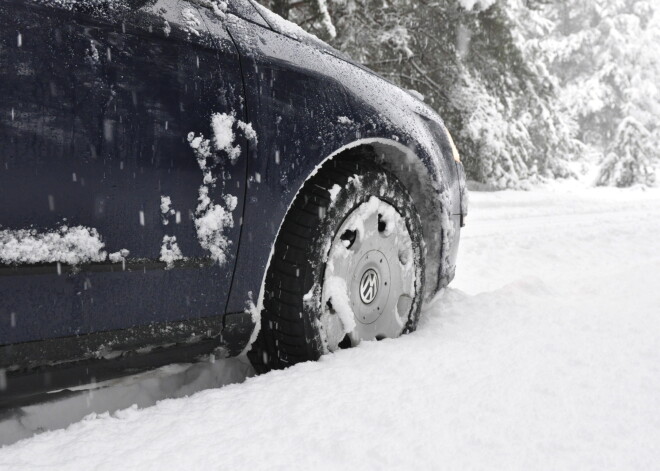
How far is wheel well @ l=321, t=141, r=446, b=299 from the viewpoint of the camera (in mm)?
2322

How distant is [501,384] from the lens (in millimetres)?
1714

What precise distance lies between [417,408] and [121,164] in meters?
1.00

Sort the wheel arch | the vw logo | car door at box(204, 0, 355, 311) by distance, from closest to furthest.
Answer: car door at box(204, 0, 355, 311), the vw logo, the wheel arch

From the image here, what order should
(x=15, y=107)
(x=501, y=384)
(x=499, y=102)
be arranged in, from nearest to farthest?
(x=15, y=107)
(x=501, y=384)
(x=499, y=102)

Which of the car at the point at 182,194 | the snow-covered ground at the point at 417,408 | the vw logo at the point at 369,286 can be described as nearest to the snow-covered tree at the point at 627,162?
the snow-covered ground at the point at 417,408

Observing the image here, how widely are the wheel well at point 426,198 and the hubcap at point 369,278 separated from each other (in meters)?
0.20

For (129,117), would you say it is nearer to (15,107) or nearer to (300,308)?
(15,107)

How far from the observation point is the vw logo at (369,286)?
2.03 m

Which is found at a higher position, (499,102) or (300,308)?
(499,102)

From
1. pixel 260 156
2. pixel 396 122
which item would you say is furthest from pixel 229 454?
pixel 396 122

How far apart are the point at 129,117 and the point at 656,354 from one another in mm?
1949

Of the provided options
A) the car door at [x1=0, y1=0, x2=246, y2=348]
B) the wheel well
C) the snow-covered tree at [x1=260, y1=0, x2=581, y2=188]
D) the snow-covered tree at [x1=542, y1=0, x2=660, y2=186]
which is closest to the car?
the car door at [x1=0, y1=0, x2=246, y2=348]

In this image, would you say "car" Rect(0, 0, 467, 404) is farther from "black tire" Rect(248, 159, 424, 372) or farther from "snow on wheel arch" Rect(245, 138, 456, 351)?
"snow on wheel arch" Rect(245, 138, 456, 351)

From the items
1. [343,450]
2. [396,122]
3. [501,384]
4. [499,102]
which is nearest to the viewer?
[343,450]
